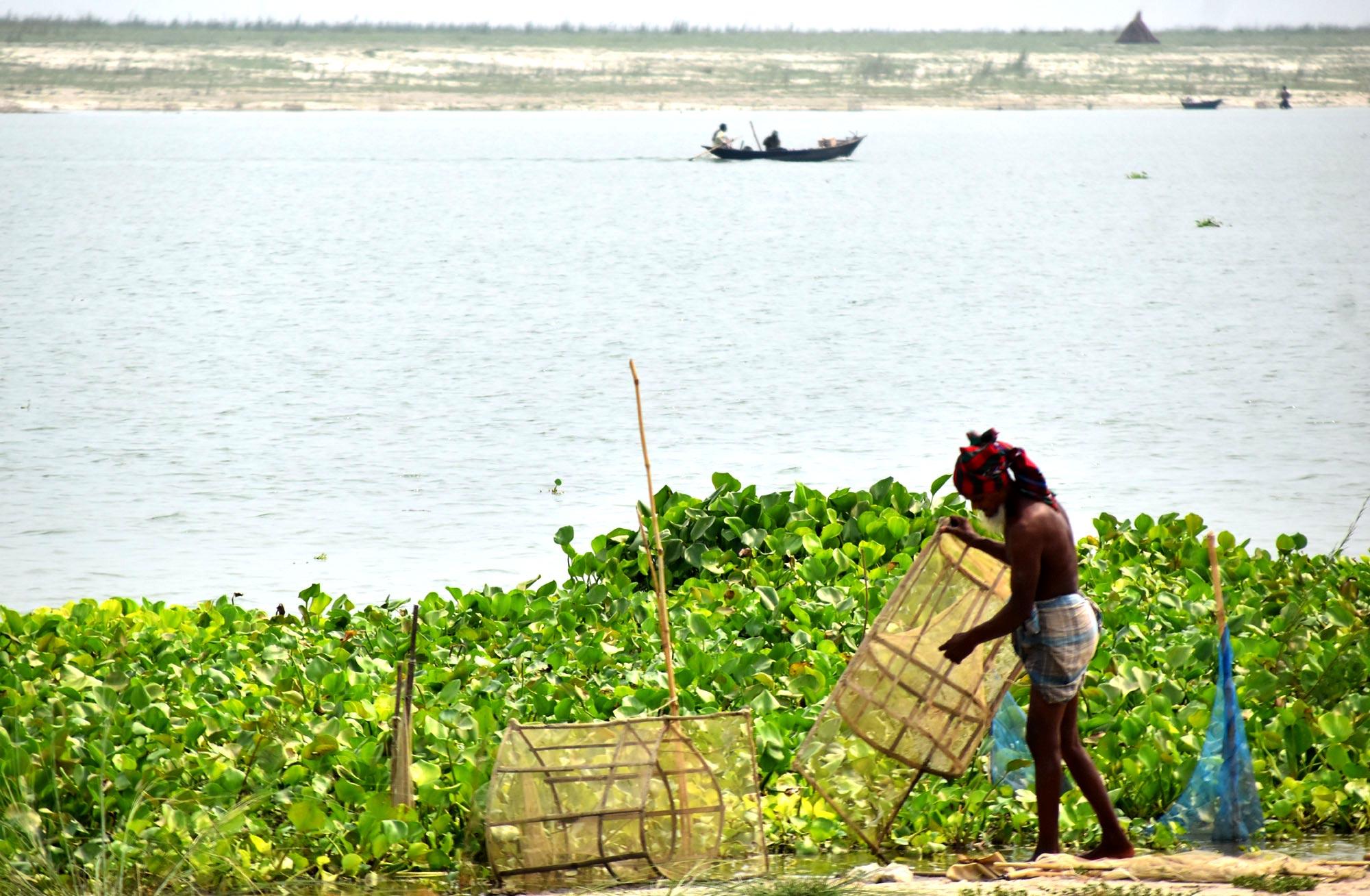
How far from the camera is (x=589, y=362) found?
18.2 metres

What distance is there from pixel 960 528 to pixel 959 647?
416 millimetres

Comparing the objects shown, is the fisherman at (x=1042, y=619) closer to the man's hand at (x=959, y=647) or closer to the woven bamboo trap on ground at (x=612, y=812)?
the man's hand at (x=959, y=647)

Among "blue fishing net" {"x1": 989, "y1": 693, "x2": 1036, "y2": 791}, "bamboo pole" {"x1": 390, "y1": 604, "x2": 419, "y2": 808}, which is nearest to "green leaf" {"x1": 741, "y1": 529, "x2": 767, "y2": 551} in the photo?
"blue fishing net" {"x1": 989, "y1": 693, "x2": 1036, "y2": 791}

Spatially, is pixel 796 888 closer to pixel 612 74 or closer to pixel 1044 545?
pixel 1044 545

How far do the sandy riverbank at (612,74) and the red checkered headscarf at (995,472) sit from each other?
6793cm

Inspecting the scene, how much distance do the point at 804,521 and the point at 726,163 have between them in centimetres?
5276

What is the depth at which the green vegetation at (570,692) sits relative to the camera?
495 cm

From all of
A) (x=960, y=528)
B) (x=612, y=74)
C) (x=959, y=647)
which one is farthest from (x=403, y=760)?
(x=612, y=74)

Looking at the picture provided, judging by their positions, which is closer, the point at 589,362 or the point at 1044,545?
the point at 1044,545

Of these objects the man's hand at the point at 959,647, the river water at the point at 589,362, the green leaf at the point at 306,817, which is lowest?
the river water at the point at 589,362

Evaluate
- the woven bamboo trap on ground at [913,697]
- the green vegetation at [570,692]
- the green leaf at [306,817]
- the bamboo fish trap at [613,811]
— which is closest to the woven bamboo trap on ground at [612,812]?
the bamboo fish trap at [613,811]

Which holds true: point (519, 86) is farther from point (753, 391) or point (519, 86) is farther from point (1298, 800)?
point (1298, 800)

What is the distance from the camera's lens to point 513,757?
478 cm

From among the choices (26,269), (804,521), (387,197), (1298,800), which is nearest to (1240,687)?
(1298,800)
